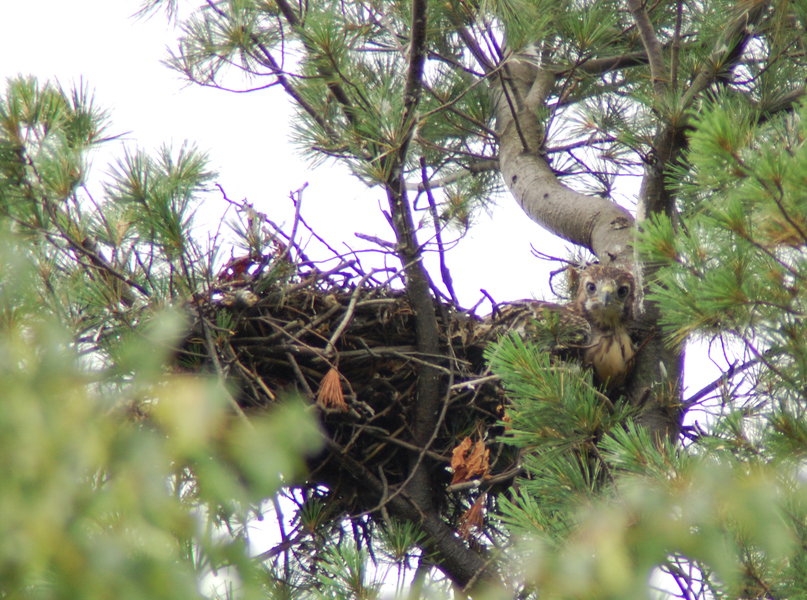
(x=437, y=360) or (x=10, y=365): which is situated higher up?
(x=437, y=360)

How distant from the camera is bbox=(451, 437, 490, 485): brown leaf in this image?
104 inches

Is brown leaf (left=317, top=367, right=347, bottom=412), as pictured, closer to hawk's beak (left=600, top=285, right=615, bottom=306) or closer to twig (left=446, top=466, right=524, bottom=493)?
twig (left=446, top=466, right=524, bottom=493)

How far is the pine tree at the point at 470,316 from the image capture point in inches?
53.7

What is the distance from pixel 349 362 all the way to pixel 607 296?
1268 millimetres

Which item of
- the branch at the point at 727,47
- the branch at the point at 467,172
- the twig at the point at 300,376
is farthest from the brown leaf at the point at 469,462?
the branch at the point at 467,172

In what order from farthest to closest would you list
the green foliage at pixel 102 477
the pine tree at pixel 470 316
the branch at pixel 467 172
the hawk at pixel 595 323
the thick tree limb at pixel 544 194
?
1. the branch at pixel 467 172
2. the thick tree limb at pixel 544 194
3. the hawk at pixel 595 323
4. the pine tree at pixel 470 316
5. the green foliage at pixel 102 477

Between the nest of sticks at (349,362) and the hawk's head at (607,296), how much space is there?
614mm

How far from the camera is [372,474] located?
2.79m

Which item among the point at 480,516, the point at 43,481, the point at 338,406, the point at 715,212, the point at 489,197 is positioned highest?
the point at 489,197

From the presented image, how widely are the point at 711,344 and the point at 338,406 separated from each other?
1.22 meters

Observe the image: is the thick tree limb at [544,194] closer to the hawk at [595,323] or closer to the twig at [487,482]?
the hawk at [595,323]

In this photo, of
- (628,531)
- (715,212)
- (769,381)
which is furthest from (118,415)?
(769,381)

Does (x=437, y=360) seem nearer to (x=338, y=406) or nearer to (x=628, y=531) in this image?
(x=338, y=406)

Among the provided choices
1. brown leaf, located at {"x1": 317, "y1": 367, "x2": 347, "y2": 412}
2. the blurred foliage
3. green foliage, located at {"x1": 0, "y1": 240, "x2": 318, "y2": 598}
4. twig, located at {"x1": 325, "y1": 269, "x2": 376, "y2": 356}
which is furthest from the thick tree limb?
green foliage, located at {"x1": 0, "y1": 240, "x2": 318, "y2": 598}
